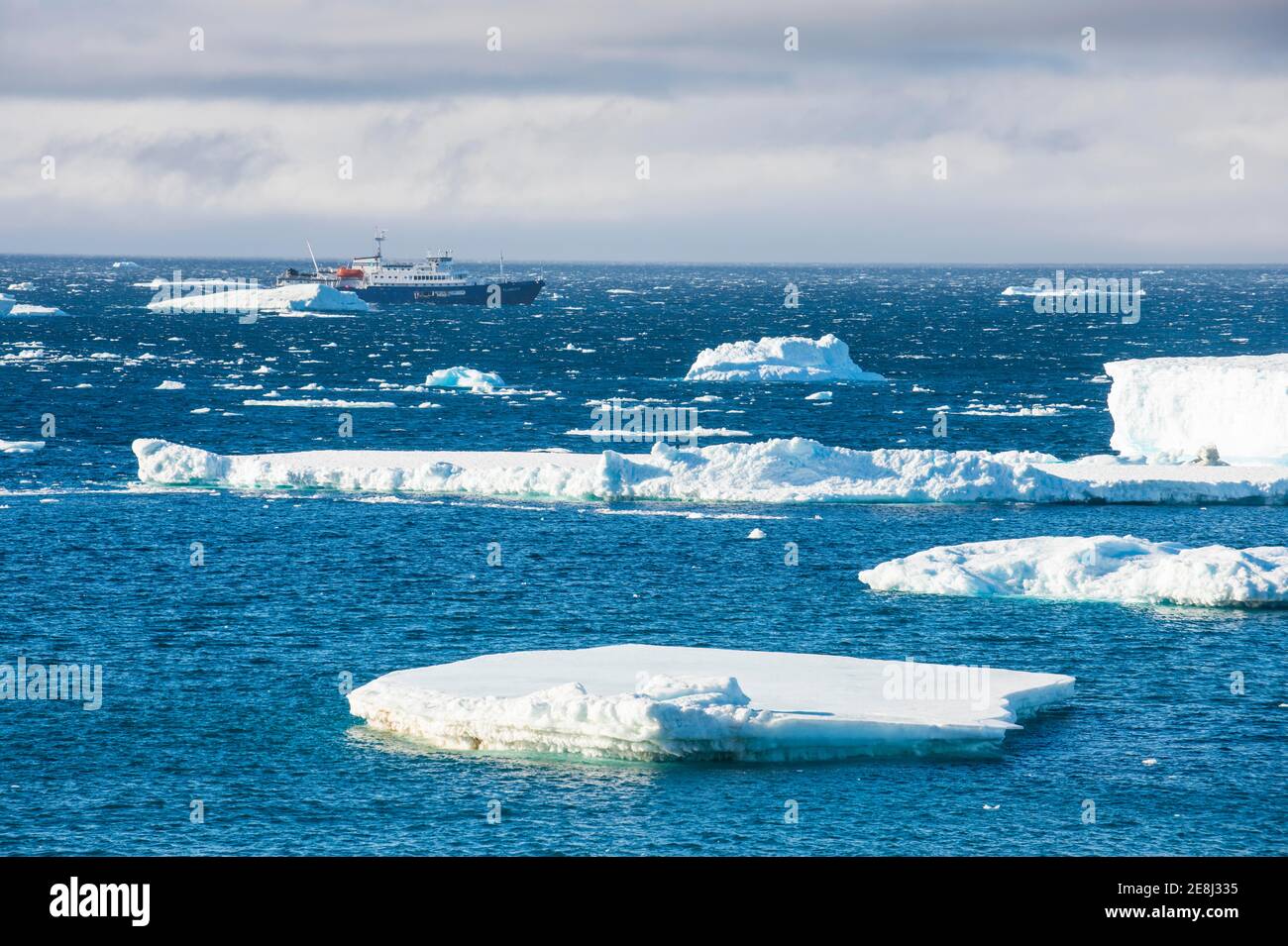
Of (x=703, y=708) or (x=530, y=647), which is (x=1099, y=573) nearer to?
(x=530, y=647)

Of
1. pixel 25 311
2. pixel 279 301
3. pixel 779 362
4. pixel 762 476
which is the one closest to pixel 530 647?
pixel 762 476

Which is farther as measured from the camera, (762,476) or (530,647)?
(762,476)

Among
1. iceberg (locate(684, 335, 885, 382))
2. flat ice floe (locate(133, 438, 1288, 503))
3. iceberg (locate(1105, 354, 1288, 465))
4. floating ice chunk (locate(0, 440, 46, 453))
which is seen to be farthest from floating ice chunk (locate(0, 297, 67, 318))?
iceberg (locate(1105, 354, 1288, 465))

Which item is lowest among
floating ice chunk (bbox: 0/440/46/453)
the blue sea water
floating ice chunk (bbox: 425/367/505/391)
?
the blue sea water

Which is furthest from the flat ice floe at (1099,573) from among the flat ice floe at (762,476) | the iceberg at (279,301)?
the iceberg at (279,301)

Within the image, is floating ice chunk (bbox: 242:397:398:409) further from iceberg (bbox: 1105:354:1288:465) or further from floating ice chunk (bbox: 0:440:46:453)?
iceberg (bbox: 1105:354:1288:465)

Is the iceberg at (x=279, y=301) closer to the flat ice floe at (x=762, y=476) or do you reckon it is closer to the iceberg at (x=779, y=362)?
the iceberg at (x=779, y=362)

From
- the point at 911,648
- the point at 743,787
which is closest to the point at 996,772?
the point at 743,787
